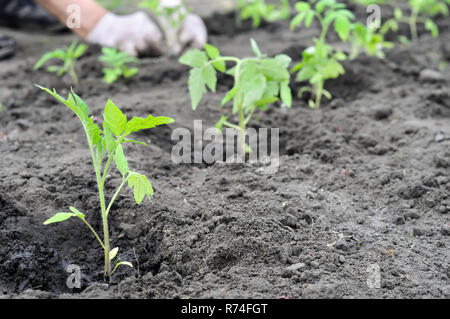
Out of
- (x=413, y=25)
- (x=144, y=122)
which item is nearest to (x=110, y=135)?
(x=144, y=122)

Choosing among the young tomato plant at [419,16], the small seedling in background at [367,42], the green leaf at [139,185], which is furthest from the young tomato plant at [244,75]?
the young tomato plant at [419,16]

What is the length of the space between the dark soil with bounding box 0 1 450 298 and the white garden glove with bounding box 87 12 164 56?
2.27ft

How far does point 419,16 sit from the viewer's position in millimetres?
5496

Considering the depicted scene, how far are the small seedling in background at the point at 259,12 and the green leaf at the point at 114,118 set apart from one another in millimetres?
3413

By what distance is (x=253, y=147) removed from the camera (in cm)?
277

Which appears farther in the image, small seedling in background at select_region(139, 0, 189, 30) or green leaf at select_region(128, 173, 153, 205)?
A: small seedling in background at select_region(139, 0, 189, 30)

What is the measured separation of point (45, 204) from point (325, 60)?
5.86 feet

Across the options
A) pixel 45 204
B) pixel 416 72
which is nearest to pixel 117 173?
pixel 45 204

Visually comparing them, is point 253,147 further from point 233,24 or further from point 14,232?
point 233,24

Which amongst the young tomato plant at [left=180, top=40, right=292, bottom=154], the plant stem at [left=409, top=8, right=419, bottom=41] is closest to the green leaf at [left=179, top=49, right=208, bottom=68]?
the young tomato plant at [left=180, top=40, right=292, bottom=154]

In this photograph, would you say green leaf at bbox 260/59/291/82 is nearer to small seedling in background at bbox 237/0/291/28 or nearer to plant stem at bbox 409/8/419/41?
small seedling in background at bbox 237/0/291/28

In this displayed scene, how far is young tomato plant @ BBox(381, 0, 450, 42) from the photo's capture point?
4477mm
